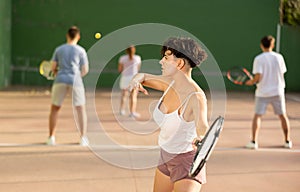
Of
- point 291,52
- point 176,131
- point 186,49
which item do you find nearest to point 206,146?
point 176,131

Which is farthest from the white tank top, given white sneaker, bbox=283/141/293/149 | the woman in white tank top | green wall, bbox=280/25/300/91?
green wall, bbox=280/25/300/91

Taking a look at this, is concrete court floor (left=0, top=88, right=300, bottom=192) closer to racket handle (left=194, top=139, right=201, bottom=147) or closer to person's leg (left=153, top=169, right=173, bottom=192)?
person's leg (left=153, top=169, right=173, bottom=192)

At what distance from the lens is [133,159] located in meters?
6.03

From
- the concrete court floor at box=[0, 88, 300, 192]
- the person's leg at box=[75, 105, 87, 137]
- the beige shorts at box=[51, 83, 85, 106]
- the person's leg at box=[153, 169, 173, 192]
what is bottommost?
the concrete court floor at box=[0, 88, 300, 192]

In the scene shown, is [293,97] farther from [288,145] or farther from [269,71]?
[269,71]

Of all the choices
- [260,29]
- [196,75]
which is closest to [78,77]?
[196,75]

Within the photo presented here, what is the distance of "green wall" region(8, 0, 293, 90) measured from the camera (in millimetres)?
16062

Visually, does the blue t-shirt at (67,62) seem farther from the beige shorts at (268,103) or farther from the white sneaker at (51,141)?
the beige shorts at (268,103)

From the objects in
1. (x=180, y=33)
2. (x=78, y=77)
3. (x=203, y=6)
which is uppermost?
(x=203, y=6)

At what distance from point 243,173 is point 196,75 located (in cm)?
1071

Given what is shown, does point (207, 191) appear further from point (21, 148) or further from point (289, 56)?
point (289, 56)

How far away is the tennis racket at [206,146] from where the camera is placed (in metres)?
2.94

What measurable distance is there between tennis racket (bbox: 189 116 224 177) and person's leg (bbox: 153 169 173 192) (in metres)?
0.29

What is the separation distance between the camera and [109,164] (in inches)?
225
